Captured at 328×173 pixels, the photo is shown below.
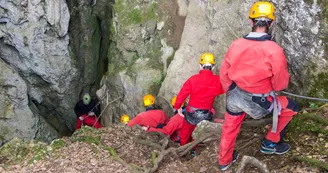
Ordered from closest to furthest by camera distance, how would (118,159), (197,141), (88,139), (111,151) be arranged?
1. (118,159)
2. (197,141)
3. (111,151)
4. (88,139)

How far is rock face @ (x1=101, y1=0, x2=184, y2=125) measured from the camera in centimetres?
992

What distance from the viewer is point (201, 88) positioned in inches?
259

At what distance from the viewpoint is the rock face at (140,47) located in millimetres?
9922

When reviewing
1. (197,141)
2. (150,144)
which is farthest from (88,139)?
(197,141)

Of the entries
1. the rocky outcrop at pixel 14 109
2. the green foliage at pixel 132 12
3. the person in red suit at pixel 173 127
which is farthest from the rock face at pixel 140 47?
the rocky outcrop at pixel 14 109

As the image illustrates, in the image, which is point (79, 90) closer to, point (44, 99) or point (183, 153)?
point (44, 99)

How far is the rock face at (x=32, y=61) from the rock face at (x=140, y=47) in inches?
87.9

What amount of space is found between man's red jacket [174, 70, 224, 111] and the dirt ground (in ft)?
3.26

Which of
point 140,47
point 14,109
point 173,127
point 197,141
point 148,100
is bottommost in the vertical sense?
point 14,109

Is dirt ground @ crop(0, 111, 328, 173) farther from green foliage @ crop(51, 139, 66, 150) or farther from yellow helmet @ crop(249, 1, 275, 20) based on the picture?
yellow helmet @ crop(249, 1, 275, 20)

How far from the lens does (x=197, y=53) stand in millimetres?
8578

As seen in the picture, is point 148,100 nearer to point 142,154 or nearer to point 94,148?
point 142,154

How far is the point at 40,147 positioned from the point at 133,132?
6.41 feet

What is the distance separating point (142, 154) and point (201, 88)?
1.74m
